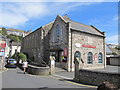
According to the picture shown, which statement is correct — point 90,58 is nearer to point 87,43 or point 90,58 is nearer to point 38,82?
point 87,43

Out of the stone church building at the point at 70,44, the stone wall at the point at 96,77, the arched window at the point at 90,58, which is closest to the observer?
the stone wall at the point at 96,77

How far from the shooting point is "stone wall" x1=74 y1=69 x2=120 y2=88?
8.01 metres

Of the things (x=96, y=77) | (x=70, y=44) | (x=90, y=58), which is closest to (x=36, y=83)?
(x=96, y=77)

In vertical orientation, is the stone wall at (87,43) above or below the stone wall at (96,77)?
above

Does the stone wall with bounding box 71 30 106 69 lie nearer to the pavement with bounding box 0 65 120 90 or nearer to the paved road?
the pavement with bounding box 0 65 120 90

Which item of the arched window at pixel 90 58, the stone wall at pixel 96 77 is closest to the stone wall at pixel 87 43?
the arched window at pixel 90 58

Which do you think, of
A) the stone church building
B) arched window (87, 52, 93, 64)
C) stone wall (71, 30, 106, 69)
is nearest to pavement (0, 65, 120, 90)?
the stone church building

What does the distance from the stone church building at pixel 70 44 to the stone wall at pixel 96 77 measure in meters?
7.73

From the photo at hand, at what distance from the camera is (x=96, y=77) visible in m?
8.89

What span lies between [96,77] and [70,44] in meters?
9.93

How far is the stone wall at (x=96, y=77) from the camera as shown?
26.3 ft

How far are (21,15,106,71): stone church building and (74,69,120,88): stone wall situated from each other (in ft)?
25.4

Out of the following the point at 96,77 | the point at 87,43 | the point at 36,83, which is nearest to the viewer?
the point at 96,77

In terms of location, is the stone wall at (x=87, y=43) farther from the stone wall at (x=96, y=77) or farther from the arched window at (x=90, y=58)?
the stone wall at (x=96, y=77)
